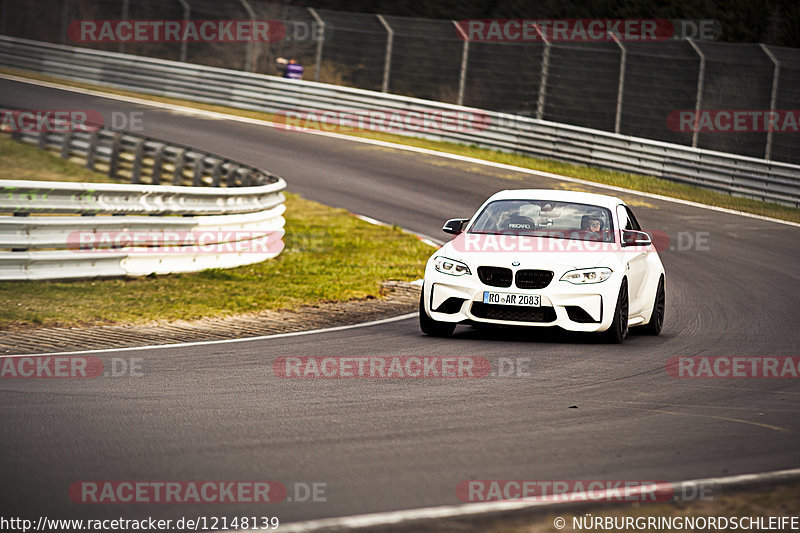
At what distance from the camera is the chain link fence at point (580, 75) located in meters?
25.9

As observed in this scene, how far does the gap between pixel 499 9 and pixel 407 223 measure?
32.6 metres

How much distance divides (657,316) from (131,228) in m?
6.58

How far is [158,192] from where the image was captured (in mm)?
14539

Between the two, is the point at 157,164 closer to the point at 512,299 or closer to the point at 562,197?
the point at 562,197

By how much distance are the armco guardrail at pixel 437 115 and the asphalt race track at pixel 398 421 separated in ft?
39.4

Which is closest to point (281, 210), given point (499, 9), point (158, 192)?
point (158, 192)

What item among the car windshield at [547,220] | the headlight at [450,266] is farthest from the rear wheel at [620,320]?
the headlight at [450,266]

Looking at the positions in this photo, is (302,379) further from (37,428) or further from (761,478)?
(761,478)

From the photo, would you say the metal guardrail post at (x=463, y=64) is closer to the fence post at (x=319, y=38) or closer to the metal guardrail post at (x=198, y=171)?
the fence post at (x=319, y=38)

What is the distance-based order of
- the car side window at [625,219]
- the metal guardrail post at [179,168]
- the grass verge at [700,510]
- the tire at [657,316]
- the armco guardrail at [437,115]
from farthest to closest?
the armco guardrail at [437,115] < the metal guardrail post at [179,168] < the car side window at [625,219] < the tire at [657,316] < the grass verge at [700,510]

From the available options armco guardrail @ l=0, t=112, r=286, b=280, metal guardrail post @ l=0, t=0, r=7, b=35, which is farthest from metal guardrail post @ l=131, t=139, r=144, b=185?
metal guardrail post @ l=0, t=0, r=7, b=35

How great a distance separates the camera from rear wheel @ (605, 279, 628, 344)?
35.3 ft

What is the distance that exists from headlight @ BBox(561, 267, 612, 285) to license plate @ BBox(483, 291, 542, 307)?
1.15ft

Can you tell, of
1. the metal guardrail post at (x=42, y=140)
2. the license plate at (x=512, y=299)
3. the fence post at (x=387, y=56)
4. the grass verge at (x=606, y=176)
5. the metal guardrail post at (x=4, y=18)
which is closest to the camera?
the license plate at (x=512, y=299)
